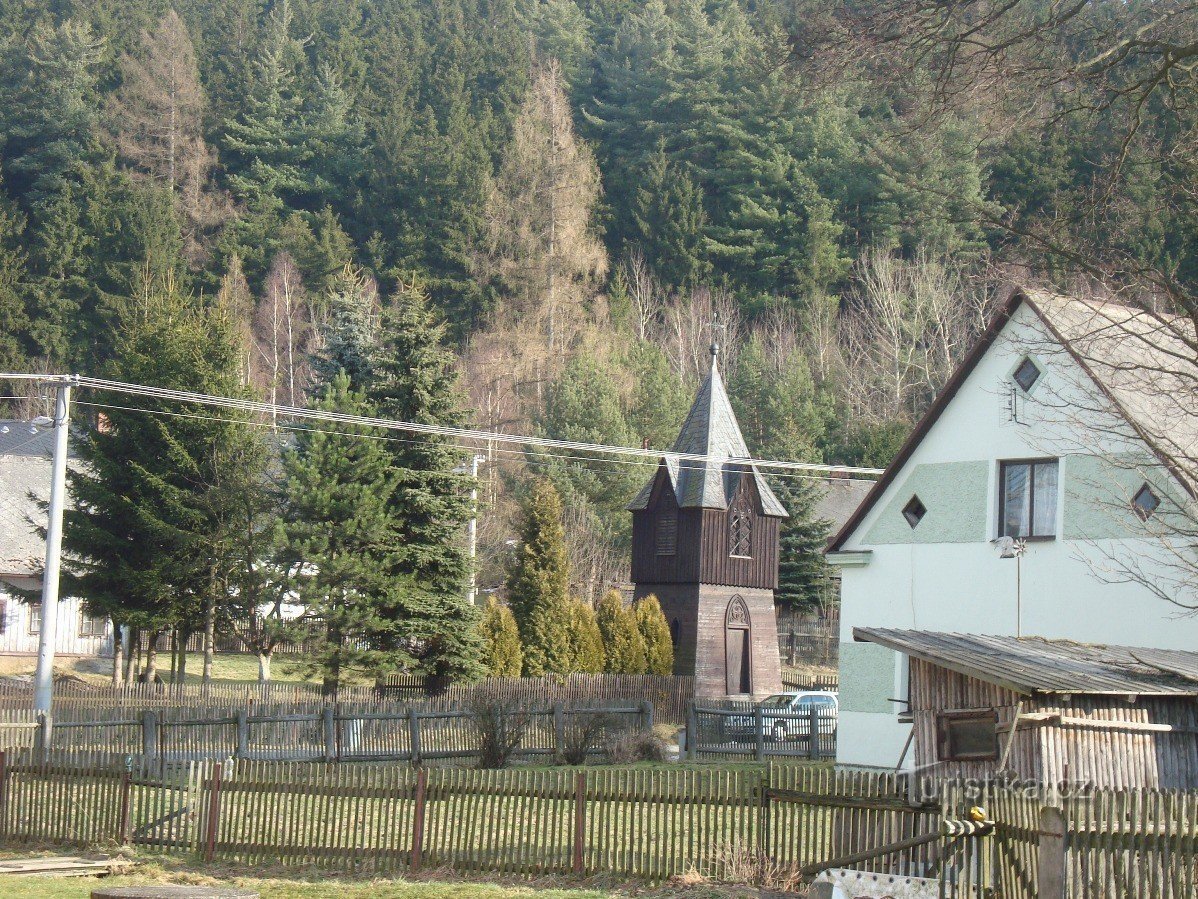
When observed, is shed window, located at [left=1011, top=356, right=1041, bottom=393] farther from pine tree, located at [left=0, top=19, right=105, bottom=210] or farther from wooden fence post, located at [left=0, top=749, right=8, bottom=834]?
pine tree, located at [left=0, top=19, right=105, bottom=210]

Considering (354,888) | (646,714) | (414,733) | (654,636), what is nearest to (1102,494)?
(646,714)

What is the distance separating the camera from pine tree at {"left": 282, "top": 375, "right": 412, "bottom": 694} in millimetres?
33719

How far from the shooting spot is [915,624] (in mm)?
26156

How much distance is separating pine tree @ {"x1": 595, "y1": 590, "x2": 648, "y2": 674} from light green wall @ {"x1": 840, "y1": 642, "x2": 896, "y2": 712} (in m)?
14.8

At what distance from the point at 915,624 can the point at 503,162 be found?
67851mm

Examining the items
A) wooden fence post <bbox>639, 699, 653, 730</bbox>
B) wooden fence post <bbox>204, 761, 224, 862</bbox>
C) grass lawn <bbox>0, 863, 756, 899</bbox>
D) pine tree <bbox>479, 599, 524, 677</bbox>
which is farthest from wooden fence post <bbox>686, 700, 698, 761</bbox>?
grass lawn <bbox>0, 863, 756, 899</bbox>

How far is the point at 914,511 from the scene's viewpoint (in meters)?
26.7

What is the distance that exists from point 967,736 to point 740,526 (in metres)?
29.3

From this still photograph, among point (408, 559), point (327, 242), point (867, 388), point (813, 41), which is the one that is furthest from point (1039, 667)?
point (327, 242)

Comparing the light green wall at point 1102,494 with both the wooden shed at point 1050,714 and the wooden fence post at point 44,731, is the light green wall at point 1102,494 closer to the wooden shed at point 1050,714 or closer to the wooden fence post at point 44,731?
the wooden shed at point 1050,714

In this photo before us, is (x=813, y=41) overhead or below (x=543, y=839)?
overhead

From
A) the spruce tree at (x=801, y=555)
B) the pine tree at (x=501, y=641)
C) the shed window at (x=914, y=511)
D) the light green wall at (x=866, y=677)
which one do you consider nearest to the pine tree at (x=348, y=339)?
the pine tree at (x=501, y=641)

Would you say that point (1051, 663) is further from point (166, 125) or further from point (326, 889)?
point (166, 125)

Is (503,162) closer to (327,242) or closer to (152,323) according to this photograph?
(327,242)
